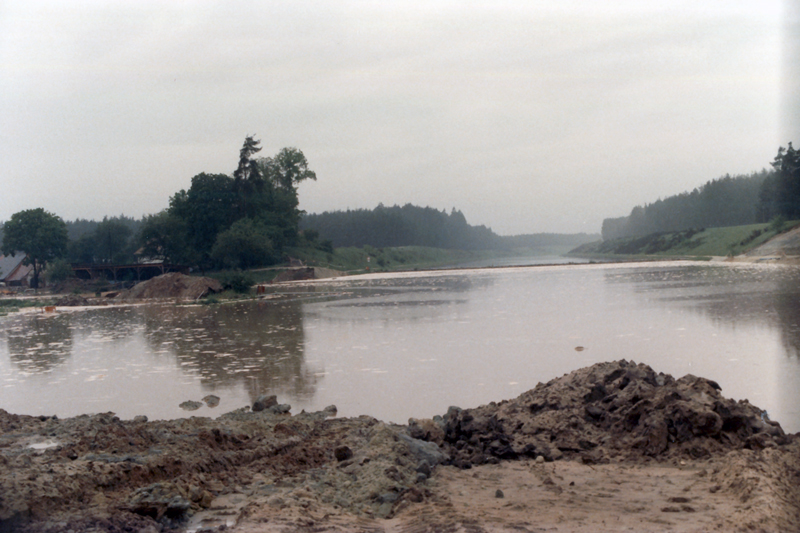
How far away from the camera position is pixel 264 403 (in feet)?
30.9

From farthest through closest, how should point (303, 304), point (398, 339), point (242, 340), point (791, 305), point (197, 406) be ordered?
1. point (303, 304)
2. point (791, 305)
3. point (242, 340)
4. point (398, 339)
5. point (197, 406)

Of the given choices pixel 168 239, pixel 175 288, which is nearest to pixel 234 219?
pixel 168 239

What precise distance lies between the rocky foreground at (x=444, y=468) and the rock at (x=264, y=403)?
0.83 metres

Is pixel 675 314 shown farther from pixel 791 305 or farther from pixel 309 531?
pixel 309 531

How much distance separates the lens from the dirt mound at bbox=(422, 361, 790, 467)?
6406 mm

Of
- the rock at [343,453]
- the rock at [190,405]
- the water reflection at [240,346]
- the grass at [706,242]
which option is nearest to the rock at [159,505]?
the rock at [343,453]

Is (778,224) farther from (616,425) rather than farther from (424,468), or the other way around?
(424,468)

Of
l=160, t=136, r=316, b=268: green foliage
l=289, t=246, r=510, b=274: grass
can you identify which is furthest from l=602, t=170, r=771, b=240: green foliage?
l=160, t=136, r=316, b=268: green foliage

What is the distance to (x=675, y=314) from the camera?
18875 mm

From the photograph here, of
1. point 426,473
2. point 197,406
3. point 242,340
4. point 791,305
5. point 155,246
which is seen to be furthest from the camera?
point 155,246

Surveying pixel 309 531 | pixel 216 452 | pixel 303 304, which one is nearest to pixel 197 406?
pixel 216 452

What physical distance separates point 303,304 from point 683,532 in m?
28.1

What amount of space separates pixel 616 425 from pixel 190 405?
6.49 meters

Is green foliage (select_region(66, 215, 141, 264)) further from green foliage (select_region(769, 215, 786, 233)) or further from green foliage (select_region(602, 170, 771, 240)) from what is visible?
green foliage (select_region(602, 170, 771, 240))
